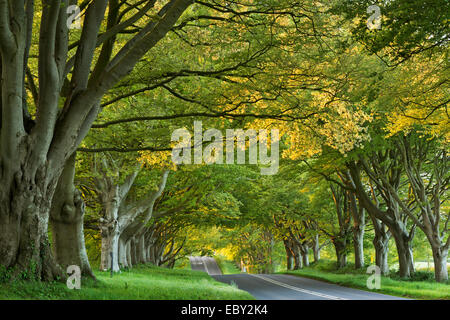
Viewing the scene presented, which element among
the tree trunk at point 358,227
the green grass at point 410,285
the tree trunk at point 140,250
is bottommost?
the green grass at point 410,285

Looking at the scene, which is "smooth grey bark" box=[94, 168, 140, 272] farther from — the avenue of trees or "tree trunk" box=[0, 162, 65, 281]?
"tree trunk" box=[0, 162, 65, 281]

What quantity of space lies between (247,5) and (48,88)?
15.2 ft

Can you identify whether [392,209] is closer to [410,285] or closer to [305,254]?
[410,285]

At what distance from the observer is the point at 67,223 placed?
11.2m

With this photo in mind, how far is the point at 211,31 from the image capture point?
1105 cm

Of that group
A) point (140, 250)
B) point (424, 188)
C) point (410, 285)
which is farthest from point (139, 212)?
point (424, 188)

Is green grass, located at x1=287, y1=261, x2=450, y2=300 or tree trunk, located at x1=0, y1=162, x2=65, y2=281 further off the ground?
tree trunk, located at x1=0, y1=162, x2=65, y2=281

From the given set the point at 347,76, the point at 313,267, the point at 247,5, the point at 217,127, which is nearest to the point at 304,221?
the point at 313,267

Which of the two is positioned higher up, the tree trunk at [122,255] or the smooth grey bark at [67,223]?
the smooth grey bark at [67,223]

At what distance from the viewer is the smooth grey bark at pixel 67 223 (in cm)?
1102

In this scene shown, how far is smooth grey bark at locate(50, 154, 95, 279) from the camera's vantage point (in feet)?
36.1

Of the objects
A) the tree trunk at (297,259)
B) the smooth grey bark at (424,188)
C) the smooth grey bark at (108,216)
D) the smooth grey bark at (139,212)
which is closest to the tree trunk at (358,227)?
the smooth grey bark at (424,188)

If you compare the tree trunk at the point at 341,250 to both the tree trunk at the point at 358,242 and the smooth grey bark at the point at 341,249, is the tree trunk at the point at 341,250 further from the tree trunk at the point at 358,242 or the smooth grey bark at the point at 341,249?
the tree trunk at the point at 358,242

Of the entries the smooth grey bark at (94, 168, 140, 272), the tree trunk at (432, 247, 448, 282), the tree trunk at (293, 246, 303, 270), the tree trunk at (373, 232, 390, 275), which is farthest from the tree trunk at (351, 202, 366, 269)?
the tree trunk at (293, 246, 303, 270)
